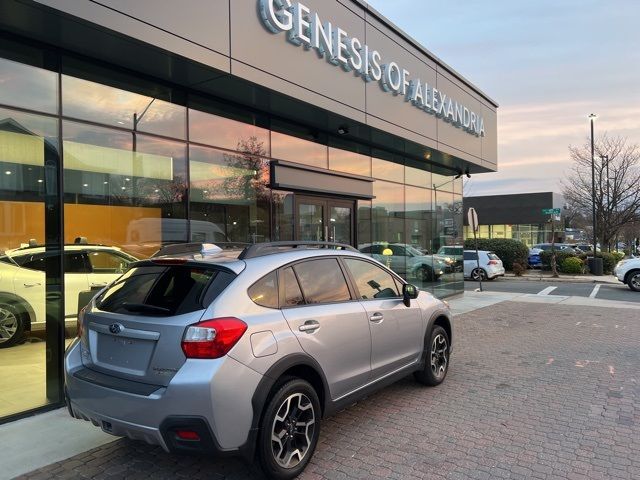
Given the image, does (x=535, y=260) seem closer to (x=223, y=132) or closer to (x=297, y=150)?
(x=297, y=150)

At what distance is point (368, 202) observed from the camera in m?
11.3

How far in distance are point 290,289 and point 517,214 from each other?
4317 cm

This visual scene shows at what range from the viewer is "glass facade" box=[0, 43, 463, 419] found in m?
5.28

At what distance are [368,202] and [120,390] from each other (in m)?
8.67

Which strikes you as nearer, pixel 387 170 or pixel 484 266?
pixel 387 170

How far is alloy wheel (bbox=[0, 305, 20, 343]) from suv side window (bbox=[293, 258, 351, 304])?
3588 mm

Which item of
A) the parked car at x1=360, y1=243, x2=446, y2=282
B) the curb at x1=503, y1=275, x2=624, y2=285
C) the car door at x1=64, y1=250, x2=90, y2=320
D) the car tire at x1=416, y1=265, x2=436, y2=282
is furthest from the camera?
the curb at x1=503, y1=275, x2=624, y2=285

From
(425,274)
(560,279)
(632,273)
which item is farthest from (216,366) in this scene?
(560,279)

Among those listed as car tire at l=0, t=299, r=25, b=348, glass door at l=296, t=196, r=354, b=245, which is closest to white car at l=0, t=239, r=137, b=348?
car tire at l=0, t=299, r=25, b=348

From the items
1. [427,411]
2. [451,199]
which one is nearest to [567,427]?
[427,411]

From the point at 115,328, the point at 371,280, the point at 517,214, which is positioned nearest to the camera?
the point at 115,328

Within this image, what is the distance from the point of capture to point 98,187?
239 inches

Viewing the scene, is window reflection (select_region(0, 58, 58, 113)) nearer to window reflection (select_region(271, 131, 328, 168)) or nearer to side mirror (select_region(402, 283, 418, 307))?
window reflection (select_region(271, 131, 328, 168))

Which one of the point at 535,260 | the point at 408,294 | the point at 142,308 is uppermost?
the point at 142,308
